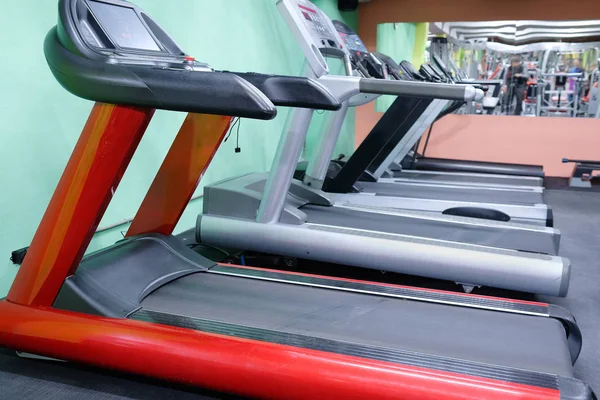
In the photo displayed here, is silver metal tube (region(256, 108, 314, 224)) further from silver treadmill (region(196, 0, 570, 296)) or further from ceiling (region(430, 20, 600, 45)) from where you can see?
ceiling (region(430, 20, 600, 45))

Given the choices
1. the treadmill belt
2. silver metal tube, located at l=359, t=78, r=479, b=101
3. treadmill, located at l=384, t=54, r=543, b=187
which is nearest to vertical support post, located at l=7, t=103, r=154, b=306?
the treadmill belt

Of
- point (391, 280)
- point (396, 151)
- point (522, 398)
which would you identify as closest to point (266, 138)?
point (396, 151)

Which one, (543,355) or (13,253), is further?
(13,253)

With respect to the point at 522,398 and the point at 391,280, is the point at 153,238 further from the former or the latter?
the point at 522,398

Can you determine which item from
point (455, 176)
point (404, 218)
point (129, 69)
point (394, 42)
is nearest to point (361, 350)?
point (129, 69)

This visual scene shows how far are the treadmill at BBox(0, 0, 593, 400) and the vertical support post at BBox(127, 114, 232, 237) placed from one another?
0.82 ft

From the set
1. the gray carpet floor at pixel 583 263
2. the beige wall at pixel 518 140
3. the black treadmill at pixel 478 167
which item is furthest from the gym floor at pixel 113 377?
the beige wall at pixel 518 140

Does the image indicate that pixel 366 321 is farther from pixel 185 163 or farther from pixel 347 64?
pixel 347 64

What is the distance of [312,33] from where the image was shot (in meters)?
2.95

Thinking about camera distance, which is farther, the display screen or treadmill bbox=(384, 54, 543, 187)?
treadmill bbox=(384, 54, 543, 187)

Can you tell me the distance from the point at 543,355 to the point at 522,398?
0.35 metres

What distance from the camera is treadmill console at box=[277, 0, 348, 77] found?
276cm

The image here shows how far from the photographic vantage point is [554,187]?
578 cm

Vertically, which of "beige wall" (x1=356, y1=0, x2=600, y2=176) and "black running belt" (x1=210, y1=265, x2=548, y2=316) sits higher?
"beige wall" (x1=356, y1=0, x2=600, y2=176)
